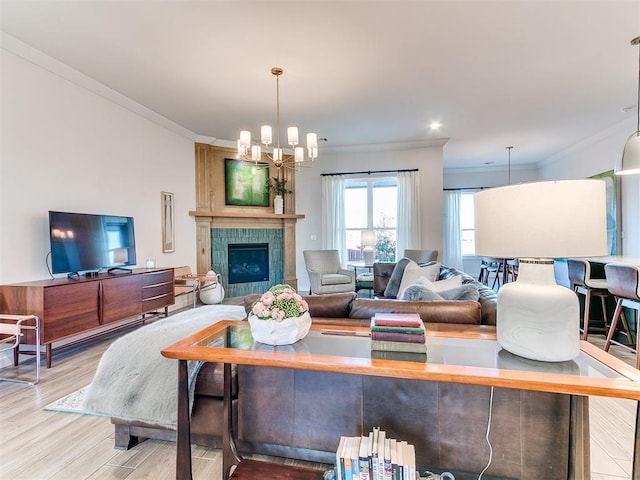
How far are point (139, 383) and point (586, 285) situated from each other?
13.5 feet

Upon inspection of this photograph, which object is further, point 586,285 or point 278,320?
point 586,285

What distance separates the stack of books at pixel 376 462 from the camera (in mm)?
1164

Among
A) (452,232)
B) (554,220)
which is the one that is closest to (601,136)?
(452,232)

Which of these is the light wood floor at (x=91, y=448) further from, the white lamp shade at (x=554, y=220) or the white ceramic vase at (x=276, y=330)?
the white lamp shade at (x=554, y=220)

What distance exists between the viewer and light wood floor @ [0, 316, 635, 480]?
5.32 feet

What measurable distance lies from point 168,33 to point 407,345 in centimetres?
303

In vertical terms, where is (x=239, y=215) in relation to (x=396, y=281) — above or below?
above

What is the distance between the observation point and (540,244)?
3.55 feet

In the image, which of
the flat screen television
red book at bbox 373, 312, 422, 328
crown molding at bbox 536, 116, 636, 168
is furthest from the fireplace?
crown molding at bbox 536, 116, 636, 168

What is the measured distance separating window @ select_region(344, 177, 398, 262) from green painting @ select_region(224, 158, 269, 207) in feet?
5.45

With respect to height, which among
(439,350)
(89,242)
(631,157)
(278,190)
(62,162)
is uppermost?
(278,190)

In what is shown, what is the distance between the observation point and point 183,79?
138 inches

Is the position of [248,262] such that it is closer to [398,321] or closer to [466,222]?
[398,321]

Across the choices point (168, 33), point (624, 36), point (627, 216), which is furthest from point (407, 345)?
point (627, 216)
